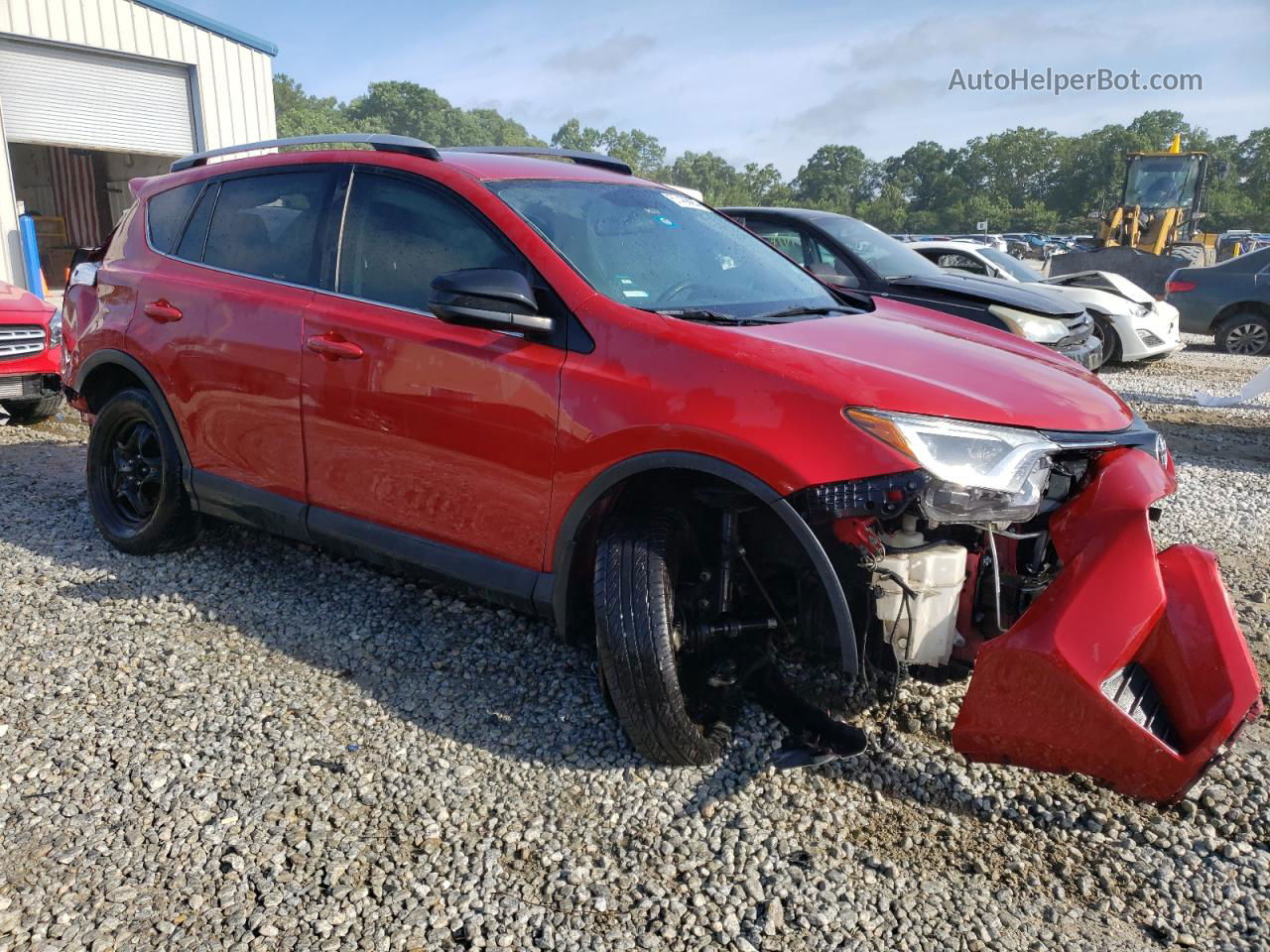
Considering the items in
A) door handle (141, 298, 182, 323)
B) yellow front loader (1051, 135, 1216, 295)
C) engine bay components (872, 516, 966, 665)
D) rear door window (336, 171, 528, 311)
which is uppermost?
yellow front loader (1051, 135, 1216, 295)

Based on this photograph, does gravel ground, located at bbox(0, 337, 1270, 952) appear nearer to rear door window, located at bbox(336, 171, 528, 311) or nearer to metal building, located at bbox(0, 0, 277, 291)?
rear door window, located at bbox(336, 171, 528, 311)

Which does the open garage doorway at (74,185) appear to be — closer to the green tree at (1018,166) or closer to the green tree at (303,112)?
the green tree at (303,112)

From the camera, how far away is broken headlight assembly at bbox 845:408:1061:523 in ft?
8.10

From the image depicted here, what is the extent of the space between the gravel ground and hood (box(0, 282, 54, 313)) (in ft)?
13.9

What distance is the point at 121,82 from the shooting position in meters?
15.0

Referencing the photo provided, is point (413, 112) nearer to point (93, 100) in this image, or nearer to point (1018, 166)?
point (1018, 166)

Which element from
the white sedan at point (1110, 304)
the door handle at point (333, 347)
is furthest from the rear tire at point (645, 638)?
the white sedan at point (1110, 304)

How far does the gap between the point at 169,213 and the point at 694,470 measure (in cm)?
301

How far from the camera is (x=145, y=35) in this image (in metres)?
15.0

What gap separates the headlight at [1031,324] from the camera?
7484 mm

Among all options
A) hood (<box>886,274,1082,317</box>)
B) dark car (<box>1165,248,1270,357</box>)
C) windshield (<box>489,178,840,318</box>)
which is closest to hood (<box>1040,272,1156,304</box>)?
dark car (<box>1165,248,1270,357</box>)

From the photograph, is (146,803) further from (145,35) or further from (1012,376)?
(145,35)

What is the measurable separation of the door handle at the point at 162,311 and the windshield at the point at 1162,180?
83.4ft

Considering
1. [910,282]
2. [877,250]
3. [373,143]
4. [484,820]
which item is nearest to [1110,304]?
[877,250]
